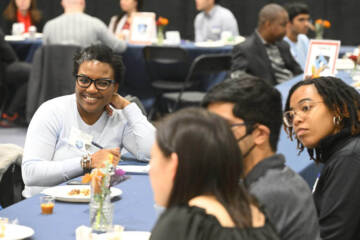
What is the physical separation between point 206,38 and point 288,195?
6639 millimetres

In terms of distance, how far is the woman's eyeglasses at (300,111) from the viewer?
2.22 m

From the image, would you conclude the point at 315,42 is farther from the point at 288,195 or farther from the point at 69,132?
the point at 288,195

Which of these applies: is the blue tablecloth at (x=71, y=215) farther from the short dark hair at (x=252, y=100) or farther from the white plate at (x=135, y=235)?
the short dark hair at (x=252, y=100)

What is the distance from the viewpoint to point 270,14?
5.80m

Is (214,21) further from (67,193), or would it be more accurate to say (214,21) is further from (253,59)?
(67,193)

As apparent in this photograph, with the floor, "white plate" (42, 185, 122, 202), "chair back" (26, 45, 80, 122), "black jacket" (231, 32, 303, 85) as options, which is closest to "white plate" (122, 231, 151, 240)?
"white plate" (42, 185, 122, 202)

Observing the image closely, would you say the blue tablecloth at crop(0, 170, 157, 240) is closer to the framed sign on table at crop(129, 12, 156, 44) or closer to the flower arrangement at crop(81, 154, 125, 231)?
the flower arrangement at crop(81, 154, 125, 231)

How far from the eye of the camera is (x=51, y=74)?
18.8ft

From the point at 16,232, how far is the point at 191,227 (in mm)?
875

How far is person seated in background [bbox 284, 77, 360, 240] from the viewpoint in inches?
80.4

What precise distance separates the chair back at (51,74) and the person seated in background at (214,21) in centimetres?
267

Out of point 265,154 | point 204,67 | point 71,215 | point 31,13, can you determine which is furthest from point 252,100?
point 31,13

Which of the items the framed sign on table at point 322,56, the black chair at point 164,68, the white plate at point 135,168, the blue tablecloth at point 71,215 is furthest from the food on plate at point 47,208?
the black chair at point 164,68

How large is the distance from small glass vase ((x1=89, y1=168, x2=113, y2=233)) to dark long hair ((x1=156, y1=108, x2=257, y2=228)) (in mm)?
789
